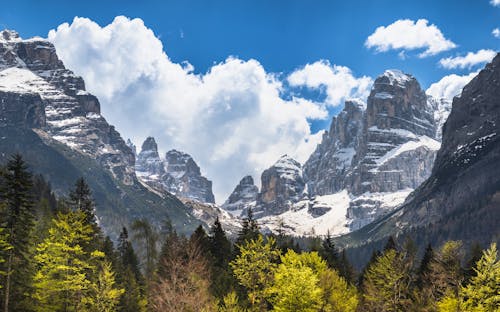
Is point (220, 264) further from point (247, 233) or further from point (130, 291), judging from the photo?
point (130, 291)

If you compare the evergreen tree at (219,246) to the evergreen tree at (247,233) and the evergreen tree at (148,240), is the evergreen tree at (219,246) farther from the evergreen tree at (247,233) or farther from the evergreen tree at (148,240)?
the evergreen tree at (148,240)

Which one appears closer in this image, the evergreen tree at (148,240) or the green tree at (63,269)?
the green tree at (63,269)

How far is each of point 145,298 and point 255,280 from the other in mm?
26188

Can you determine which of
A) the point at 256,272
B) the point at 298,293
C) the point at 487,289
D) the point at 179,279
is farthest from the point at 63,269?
the point at 487,289

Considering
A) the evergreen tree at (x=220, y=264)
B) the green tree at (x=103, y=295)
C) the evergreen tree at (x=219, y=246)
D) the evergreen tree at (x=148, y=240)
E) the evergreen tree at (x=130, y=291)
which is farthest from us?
the evergreen tree at (x=219, y=246)

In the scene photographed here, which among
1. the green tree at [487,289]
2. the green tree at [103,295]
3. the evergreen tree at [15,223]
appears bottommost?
the green tree at [487,289]

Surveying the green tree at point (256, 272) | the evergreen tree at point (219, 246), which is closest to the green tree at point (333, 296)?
the green tree at point (256, 272)

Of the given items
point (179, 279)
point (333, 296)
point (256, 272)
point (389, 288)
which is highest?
point (256, 272)

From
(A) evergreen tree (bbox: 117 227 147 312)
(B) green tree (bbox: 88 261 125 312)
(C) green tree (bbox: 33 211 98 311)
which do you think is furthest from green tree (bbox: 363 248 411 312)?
(C) green tree (bbox: 33 211 98 311)

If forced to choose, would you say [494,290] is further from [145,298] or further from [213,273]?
[145,298]

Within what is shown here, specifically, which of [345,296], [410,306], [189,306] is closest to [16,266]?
[189,306]

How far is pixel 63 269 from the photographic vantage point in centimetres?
5862

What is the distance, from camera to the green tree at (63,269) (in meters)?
58.2

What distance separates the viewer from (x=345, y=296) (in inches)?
2844
